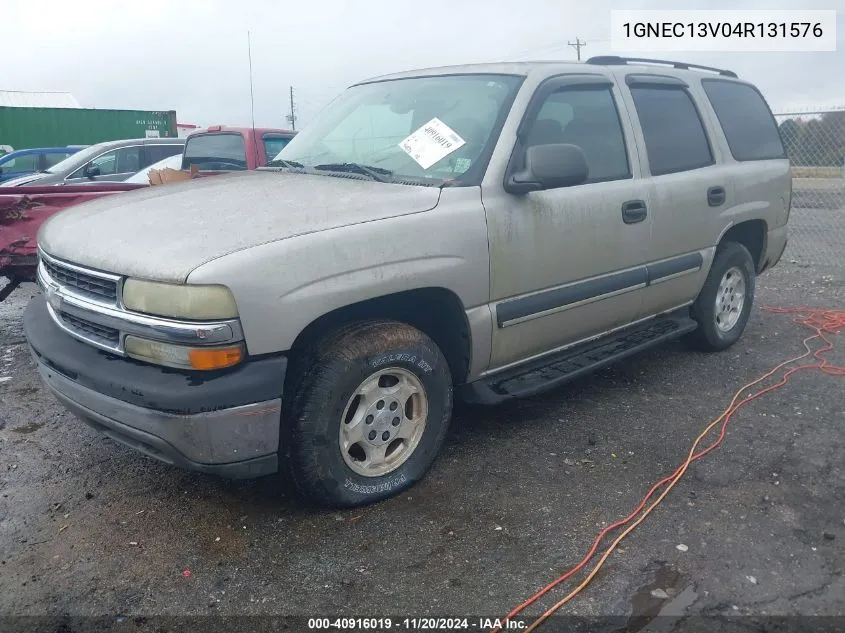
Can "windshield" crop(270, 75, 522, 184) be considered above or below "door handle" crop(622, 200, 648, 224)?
above

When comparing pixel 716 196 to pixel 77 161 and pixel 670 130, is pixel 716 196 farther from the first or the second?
pixel 77 161

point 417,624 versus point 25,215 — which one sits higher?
point 25,215

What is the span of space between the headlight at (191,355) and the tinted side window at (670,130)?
282 centimetres

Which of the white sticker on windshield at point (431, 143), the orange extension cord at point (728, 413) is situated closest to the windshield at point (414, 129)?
the white sticker on windshield at point (431, 143)

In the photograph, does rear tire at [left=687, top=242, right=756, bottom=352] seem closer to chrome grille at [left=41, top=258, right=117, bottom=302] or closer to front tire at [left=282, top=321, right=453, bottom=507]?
front tire at [left=282, top=321, right=453, bottom=507]

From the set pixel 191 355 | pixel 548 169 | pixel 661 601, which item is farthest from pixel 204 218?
pixel 661 601

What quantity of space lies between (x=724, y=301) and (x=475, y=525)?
3.17 m

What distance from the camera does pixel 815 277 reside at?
861 cm

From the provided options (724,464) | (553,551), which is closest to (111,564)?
(553,551)

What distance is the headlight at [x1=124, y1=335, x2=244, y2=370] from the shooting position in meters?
2.69

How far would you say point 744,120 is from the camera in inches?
213

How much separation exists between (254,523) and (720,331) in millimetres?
3749

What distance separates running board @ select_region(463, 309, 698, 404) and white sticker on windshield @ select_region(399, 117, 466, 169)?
1104 mm

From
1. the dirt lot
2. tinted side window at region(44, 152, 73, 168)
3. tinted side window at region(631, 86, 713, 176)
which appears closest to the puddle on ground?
the dirt lot
